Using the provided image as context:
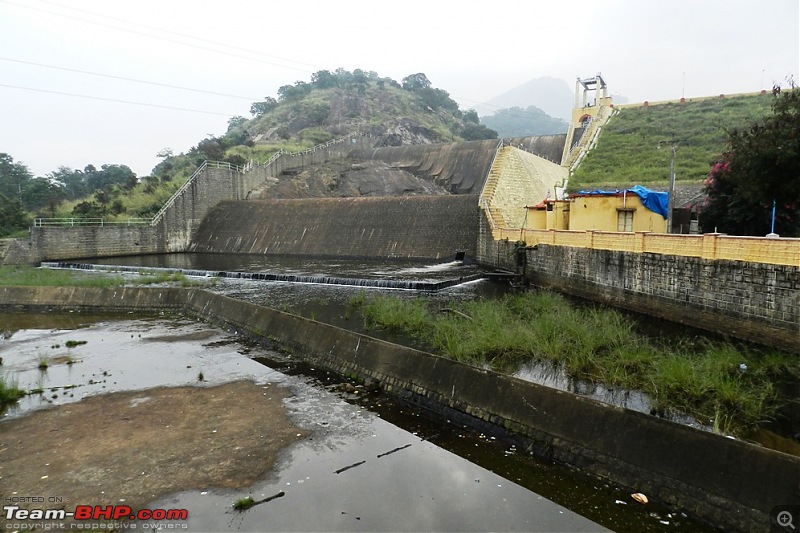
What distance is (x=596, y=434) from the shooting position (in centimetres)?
530

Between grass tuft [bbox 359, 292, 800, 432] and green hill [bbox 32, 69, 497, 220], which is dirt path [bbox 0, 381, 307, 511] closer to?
grass tuft [bbox 359, 292, 800, 432]

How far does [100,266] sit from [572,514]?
2499 centimetres

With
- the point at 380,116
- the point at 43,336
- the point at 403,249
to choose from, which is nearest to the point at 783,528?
the point at 43,336

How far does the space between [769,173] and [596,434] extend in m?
10.2

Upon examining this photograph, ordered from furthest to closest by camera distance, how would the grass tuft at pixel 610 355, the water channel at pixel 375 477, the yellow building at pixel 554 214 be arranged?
1. the yellow building at pixel 554 214
2. the grass tuft at pixel 610 355
3. the water channel at pixel 375 477

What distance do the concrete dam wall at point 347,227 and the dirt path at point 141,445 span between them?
17.3 meters

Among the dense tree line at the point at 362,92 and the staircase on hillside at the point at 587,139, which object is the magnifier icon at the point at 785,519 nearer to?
the staircase on hillside at the point at 587,139

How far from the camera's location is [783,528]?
3.82 meters

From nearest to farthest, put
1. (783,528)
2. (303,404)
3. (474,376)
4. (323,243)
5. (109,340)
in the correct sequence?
(783,528) < (474,376) < (303,404) < (109,340) < (323,243)

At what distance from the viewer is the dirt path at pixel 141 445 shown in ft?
16.4

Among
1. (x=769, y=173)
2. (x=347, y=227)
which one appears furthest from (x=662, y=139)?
(x=769, y=173)

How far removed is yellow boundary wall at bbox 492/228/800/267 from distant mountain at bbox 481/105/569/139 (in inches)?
5905

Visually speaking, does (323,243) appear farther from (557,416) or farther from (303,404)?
(557,416)

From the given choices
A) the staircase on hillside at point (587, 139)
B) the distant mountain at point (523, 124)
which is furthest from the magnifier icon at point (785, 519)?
the distant mountain at point (523, 124)
